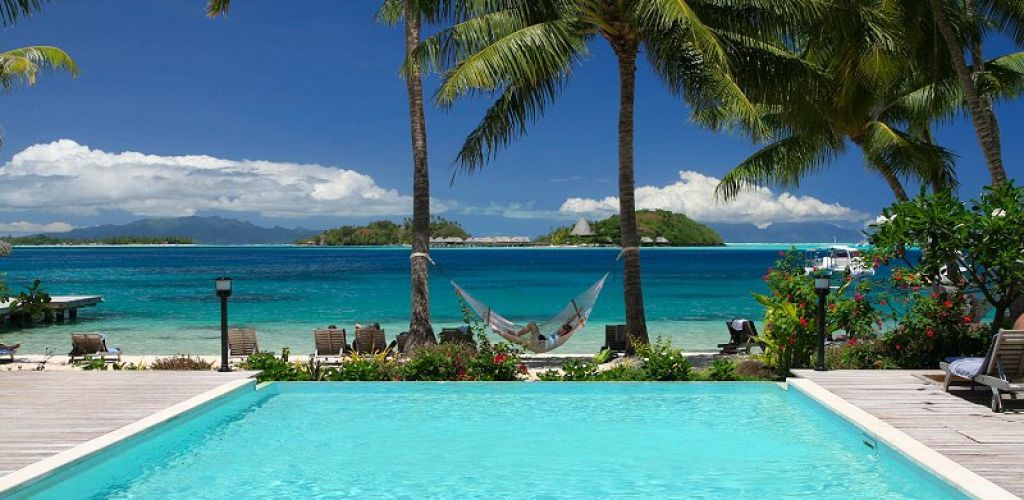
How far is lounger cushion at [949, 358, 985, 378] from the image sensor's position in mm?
6121

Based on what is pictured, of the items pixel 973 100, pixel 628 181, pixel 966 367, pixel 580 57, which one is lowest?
pixel 966 367

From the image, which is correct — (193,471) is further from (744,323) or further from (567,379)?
(744,323)

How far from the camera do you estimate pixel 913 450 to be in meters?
4.90

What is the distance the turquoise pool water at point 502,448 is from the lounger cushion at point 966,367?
102 centimetres

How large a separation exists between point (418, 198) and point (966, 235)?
20.1ft

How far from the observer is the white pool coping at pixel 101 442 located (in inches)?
172

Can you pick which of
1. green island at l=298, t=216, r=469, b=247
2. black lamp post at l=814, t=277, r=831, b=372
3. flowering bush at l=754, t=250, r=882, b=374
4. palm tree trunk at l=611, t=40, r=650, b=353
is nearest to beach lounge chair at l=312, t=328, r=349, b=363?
palm tree trunk at l=611, t=40, r=650, b=353

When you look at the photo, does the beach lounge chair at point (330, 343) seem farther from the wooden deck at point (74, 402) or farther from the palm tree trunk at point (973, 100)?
the palm tree trunk at point (973, 100)

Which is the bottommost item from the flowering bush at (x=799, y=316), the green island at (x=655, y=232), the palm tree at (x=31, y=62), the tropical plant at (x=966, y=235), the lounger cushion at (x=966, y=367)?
the lounger cushion at (x=966, y=367)

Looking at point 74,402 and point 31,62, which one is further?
point 31,62

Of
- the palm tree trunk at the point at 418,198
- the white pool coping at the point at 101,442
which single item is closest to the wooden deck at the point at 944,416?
the palm tree trunk at the point at 418,198

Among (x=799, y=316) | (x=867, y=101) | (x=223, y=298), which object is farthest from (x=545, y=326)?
(x=867, y=101)

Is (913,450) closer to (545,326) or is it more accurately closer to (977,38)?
(545,326)

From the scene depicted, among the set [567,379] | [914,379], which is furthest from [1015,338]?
[567,379]
